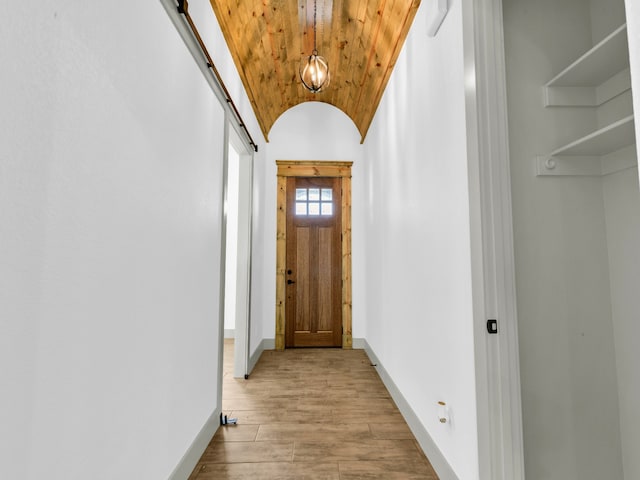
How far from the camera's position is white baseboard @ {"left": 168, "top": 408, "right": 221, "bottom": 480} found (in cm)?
160

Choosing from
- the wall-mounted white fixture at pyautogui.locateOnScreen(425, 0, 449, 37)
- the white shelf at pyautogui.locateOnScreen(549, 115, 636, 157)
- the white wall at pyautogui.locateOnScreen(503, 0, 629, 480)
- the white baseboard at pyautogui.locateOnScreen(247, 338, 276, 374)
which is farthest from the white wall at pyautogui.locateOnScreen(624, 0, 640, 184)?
the white baseboard at pyautogui.locateOnScreen(247, 338, 276, 374)

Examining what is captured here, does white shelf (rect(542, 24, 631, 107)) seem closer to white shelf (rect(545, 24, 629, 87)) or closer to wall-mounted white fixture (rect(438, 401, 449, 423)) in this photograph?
white shelf (rect(545, 24, 629, 87))

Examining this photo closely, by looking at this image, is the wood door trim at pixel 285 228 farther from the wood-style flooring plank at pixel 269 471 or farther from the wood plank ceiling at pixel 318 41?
the wood-style flooring plank at pixel 269 471

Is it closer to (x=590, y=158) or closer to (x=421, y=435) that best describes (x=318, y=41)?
(x=590, y=158)

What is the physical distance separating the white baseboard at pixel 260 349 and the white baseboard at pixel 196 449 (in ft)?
3.72

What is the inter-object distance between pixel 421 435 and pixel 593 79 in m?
2.05

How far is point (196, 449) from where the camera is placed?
1.83 m

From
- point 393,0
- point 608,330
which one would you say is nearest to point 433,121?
point 393,0

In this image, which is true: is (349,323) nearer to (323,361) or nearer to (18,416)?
(323,361)

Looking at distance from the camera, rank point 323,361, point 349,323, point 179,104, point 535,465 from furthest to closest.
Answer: point 349,323
point 323,361
point 179,104
point 535,465

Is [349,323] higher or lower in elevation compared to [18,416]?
lower

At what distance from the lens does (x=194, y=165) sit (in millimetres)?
1827

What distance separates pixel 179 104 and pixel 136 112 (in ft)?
1.42

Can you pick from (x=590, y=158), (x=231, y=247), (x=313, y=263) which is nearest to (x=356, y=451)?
(x=590, y=158)
